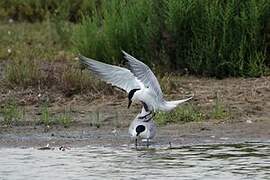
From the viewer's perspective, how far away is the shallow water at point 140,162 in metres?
7.45

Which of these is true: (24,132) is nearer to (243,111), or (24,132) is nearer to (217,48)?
(243,111)

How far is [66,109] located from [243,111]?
1.79m

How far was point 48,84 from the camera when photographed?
10.8 metres

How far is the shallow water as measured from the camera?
7.45 meters

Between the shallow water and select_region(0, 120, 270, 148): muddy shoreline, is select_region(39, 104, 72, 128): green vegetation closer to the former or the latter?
select_region(0, 120, 270, 148): muddy shoreline

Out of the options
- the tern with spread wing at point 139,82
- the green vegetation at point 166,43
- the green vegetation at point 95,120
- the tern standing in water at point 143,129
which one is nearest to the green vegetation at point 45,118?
the green vegetation at point 95,120

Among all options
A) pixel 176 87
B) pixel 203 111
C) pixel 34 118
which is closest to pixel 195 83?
pixel 176 87

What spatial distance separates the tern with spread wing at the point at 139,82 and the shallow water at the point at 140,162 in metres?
0.41

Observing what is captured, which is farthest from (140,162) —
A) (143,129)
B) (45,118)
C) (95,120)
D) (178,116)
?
(45,118)

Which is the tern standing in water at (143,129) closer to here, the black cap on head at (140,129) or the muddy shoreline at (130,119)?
the black cap on head at (140,129)

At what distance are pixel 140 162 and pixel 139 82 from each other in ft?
3.48

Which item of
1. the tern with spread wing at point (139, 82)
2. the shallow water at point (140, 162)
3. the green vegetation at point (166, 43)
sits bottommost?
the shallow water at point (140, 162)

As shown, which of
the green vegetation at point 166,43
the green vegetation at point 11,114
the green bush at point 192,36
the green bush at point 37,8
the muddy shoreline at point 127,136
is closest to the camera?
the muddy shoreline at point 127,136

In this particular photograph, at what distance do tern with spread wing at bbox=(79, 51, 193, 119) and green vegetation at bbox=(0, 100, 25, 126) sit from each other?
3.70ft
